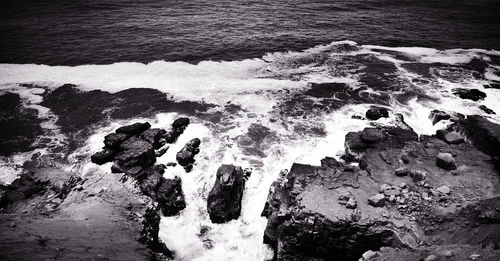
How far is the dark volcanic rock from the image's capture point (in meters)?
15.0

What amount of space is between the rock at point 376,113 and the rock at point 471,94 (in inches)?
263

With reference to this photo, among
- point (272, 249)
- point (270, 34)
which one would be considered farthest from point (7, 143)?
point (270, 34)

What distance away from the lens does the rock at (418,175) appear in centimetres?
1047

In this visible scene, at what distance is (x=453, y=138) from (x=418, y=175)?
3964mm

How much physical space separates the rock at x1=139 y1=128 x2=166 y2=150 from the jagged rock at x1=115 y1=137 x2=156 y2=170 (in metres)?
0.48

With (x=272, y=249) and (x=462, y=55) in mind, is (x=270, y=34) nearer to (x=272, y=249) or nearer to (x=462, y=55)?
(x=462, y=55)

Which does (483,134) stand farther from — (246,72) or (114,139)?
A: (114,139)

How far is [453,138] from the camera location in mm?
12625

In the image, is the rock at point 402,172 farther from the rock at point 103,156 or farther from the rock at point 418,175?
the rock at point 103,156

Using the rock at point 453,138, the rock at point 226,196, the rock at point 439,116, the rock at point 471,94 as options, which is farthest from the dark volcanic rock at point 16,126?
the rock at point 471,94

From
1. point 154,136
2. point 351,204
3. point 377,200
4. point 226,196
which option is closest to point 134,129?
point 154,136

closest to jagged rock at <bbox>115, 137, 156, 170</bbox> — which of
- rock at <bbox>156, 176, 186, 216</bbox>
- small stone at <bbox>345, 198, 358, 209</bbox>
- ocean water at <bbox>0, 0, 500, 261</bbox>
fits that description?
ocean water at <bbox>0, 0, 500, 261</bbox>

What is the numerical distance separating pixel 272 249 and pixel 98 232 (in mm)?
6405

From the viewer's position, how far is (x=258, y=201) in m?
12.0
